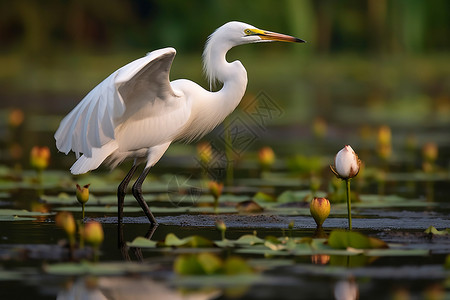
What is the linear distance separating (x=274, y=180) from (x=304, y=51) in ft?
56.6

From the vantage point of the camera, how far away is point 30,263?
5.25 meters

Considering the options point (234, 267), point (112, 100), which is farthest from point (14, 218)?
point (234, 267)

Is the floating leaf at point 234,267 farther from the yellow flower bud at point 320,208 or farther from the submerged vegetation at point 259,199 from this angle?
the yellow flower bud at point 320,208

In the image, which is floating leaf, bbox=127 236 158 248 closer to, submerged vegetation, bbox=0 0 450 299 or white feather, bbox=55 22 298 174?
submerged vegetation, bbox=0 0 450 299

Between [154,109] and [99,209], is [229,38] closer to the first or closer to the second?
[154,109]

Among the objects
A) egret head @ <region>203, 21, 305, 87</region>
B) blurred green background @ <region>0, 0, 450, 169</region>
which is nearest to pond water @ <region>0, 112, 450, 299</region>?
egret head @ <region>203, 21, 305, 87</region>

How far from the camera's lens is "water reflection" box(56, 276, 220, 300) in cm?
452

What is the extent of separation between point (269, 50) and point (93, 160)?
2254 cm

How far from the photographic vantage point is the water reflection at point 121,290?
4.52 meters

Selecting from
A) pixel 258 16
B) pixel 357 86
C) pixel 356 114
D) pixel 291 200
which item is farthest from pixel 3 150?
pixel 357 86

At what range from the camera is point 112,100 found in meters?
5.87

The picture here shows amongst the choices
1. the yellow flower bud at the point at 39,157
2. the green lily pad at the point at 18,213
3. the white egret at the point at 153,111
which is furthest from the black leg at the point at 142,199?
the yellow flower bud at the point at 39,157

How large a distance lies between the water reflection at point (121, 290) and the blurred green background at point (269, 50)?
1379 cm

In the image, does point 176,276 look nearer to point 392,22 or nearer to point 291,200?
point 291,200
